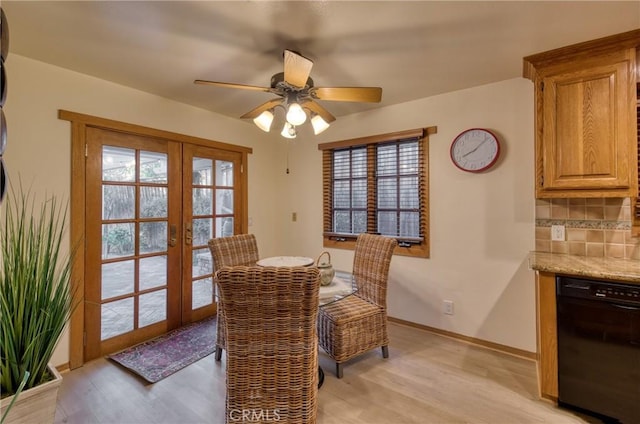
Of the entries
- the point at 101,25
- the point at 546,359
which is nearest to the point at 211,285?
the point at 101,25

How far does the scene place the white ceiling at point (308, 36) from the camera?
5.33 feet

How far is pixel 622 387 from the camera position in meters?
1.64

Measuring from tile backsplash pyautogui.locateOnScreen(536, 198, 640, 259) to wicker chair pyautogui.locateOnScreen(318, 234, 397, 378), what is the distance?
122 cm

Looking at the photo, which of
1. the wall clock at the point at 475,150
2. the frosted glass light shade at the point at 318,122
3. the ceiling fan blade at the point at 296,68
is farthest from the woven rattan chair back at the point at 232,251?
the wall clock at the point at 475,150

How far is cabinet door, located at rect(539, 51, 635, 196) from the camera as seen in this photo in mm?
1887

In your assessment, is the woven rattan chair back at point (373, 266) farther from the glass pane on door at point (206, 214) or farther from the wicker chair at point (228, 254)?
the glass pane on door at point (206, 214)

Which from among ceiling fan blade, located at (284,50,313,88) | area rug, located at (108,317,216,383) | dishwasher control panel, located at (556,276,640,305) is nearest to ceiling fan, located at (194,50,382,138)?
ceiling fan blade, located at (284,50,313,88)

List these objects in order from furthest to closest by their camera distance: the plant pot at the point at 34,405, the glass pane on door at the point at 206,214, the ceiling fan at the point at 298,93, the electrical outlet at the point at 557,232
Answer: the glass pane on door at the point at 206,214 → the electrical outlet at the point at 557,232 → the ceiling fan at the point at 298,93 → the plant pot at the point at 34,405

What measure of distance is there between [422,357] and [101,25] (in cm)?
324

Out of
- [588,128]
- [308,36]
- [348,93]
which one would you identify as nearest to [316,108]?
[348,93]

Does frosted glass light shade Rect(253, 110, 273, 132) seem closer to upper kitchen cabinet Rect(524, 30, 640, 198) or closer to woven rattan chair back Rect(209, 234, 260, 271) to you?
woven rattan chair back Rect(209, 234, 260, 271)

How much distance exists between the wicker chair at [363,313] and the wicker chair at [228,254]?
0.81 m

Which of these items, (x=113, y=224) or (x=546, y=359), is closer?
(x=546, y=359)

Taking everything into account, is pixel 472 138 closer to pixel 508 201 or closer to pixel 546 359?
pixel 508 201
